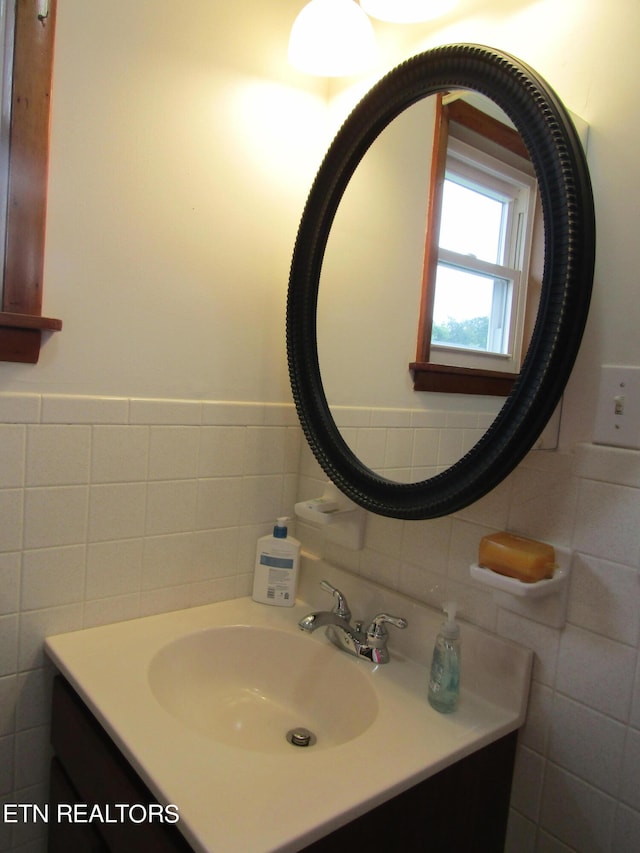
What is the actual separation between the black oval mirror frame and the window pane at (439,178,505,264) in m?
0.10

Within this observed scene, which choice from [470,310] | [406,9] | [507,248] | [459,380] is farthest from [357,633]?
[406,9]

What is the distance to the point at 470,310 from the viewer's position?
0.92 m

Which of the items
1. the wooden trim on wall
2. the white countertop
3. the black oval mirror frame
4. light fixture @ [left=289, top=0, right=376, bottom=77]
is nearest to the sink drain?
the white countertop

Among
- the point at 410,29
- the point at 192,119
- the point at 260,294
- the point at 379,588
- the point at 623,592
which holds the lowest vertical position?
the point at 379,588

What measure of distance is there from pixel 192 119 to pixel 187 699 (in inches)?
43.6

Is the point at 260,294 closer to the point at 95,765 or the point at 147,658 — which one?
the point at 147,658

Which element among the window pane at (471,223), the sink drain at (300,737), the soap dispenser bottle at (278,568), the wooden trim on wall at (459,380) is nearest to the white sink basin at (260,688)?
the sink drain at (300,737)

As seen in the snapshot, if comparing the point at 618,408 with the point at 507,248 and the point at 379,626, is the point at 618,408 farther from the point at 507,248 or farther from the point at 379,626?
the point at 379,626

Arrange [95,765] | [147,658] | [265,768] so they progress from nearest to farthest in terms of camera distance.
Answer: [265,768] → [95,765] → [147,658]

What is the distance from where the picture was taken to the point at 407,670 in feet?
3.31

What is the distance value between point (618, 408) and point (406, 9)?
818 millimetres

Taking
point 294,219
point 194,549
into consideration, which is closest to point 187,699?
point 194,549

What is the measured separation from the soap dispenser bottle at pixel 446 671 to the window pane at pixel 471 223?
23.5 inches

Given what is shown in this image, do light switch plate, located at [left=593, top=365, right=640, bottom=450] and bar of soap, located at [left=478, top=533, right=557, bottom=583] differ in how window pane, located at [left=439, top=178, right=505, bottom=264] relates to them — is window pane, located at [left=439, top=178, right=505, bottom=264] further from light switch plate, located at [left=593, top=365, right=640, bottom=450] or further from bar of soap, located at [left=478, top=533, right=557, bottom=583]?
bar of soap, located at [left=478, top=533, right=557, bottom=583]
